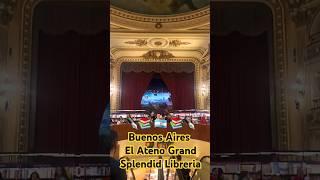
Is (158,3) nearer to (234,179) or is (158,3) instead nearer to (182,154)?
(182,154)

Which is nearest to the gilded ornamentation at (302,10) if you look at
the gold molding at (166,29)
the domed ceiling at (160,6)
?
the gold molding at (166,29)

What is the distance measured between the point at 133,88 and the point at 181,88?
2.05 ft

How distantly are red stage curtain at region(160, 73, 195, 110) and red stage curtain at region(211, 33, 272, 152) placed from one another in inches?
16.8

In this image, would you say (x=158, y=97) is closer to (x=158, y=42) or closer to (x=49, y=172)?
(x=158, y=42)

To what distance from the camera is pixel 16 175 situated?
5.88m

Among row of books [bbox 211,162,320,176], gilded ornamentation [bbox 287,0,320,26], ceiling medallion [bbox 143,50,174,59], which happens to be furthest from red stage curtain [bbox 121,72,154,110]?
gilded ornamentation [bbox 287,0,320,26]

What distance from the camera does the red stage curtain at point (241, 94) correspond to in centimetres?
611

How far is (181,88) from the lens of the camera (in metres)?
5.93

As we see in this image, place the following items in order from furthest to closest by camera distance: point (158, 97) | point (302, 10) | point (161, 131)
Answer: point (302, 10), point (158, 97), point (161, 131)

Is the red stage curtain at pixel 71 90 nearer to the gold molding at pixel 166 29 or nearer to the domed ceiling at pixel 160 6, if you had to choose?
the gold molding at pixel 166 29

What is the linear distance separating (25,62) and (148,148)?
2.02 m

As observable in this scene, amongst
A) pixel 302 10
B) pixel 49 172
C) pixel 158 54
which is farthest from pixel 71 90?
pixel 302 10

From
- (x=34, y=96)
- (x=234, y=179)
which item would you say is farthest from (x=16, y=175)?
(x=234, y=179)

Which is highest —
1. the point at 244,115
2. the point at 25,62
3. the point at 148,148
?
the point at 25,62
